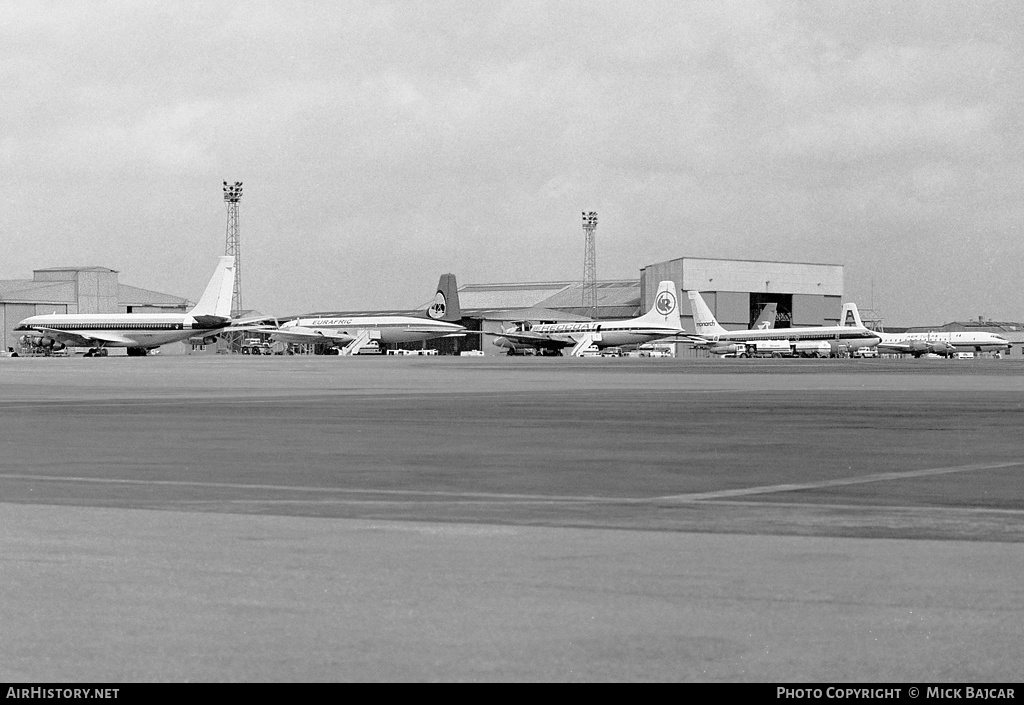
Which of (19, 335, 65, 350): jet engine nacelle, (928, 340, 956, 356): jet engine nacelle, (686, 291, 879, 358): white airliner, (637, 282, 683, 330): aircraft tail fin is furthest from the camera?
(928, 340, 956, 356): jet engine nacelle

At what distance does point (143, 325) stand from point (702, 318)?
79.2 metres

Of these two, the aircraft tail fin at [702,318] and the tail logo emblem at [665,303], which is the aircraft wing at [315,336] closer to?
the tail logo emblem at [665,303]

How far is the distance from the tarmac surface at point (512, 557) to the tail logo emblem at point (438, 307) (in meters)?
157

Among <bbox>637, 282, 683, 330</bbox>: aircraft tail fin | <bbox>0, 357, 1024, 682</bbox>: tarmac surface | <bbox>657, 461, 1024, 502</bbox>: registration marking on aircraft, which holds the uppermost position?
<bbox>637, 282, 683, 330</bbox>: aircraft tail fin

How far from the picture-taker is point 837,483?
15.2 m

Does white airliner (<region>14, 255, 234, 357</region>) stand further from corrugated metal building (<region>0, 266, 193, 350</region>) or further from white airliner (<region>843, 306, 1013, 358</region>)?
white airliner (<region>843, 306, 1013, 358</region>)

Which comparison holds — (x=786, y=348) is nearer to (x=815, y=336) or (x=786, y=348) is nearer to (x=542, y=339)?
(x=815, y=336)

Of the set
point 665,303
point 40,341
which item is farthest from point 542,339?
point 40,341

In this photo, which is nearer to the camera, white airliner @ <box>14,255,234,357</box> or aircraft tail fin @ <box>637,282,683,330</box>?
white airliner @ <box>14,255,234,357</box>

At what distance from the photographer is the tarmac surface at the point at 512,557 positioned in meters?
6.45

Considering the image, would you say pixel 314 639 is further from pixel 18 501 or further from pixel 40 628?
pixel 18 501

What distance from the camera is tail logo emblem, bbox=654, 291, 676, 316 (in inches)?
6481

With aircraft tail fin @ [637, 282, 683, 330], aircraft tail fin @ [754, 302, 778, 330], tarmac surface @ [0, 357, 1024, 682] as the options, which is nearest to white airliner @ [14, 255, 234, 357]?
aircraft tail fin @ [637, 282, 683, 330]

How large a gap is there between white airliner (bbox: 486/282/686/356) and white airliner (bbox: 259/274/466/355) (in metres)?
11.7
